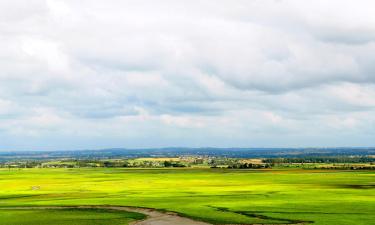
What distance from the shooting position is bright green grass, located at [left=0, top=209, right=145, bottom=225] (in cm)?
6069

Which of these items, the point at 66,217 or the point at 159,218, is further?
the point at 66,217

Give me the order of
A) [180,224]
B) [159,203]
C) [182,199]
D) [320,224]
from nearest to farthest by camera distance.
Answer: [320,224] < [180,224] < [159,203] < [182,199]

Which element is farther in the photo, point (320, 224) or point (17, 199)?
point (17, 199)

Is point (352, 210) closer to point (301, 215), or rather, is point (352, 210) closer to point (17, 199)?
point (301, 215)

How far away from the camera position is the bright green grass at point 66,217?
199 feet

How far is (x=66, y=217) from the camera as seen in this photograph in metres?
64.4

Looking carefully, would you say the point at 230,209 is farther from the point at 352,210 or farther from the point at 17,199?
the point at 17,199

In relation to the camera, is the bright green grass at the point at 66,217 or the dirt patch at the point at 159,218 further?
the bright green grass at the point at 66,217

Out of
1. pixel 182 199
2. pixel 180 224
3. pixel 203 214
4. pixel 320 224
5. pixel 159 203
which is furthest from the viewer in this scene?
pixel 182 199

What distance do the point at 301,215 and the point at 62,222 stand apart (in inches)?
1058

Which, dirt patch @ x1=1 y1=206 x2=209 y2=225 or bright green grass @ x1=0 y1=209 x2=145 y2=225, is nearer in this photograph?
dirt patch @ x1=1 y1=206 x2=209 y2=225

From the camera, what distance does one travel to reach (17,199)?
8925 cm

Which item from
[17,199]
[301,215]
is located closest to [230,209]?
[301,215]

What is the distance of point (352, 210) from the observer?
64.3m
